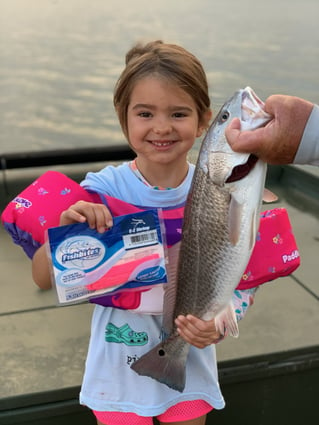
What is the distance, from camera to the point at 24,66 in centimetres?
1702

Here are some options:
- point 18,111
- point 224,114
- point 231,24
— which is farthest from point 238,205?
point 231,24

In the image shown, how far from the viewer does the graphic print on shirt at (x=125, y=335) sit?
1777 mm

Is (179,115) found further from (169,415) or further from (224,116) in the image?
(169,415)

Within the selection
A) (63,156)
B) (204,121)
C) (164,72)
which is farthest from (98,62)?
(164,72)

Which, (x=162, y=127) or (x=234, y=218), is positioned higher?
(x=162, y=127)

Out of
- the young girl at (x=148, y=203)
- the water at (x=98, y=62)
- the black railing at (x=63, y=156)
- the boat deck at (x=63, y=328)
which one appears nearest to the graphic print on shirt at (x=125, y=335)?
the young girl at (x=148, y=203)

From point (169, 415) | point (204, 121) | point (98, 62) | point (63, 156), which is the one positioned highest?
point (204, 121)

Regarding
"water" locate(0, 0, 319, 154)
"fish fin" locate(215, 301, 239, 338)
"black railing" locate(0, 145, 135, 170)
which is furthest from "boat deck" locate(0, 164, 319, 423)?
"water" locate(0, 0, 319, 154)

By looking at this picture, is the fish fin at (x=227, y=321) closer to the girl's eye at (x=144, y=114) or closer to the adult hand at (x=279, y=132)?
the adult hand at (x=279, y=132)

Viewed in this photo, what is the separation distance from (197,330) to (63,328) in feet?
4.06

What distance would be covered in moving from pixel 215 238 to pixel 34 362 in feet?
4.40

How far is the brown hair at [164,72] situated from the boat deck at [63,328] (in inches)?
32.8

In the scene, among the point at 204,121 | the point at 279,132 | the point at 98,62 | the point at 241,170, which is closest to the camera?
the point at 279,132

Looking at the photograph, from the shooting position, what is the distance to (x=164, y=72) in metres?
1.75
